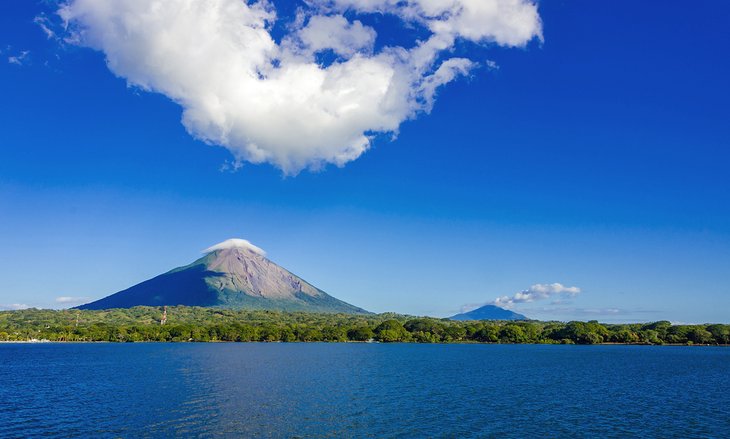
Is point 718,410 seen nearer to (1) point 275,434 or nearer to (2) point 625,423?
(2) point 625,423

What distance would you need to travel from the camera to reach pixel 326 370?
93.4 m

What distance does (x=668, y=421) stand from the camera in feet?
161

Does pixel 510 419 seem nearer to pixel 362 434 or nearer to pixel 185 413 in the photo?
pixel 362 434

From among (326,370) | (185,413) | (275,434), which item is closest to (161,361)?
(326,370)

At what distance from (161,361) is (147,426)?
74109 mm

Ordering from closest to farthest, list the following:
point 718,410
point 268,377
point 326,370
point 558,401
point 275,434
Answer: point 275,434, point 718,410, point 558,401, point 268,377, point 326,370

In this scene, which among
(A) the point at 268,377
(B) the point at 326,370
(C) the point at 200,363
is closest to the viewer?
(A) the point at 268,377

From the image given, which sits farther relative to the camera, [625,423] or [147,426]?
[625,423]

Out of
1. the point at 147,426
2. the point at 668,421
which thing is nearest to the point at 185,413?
the point at 147,426

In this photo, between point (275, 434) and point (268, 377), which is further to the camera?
point (268, 377)

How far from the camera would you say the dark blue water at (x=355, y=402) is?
144ft

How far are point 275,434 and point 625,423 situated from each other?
32.5 meters

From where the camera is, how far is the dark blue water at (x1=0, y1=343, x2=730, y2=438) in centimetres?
4388

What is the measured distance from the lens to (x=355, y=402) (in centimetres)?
5756
